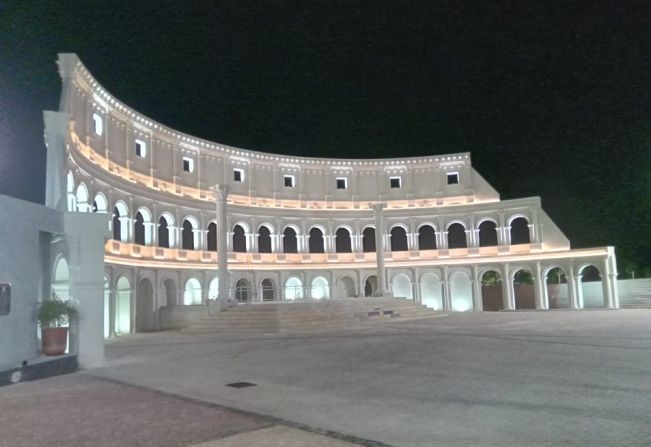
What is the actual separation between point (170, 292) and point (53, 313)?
88.3ft

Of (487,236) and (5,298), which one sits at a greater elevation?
(487,236)

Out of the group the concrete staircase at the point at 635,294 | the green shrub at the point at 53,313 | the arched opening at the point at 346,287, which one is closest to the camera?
the green shrub at the point at 53,313

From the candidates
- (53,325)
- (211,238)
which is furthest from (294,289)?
(53,325)

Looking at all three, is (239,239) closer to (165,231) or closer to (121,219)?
(165,231)

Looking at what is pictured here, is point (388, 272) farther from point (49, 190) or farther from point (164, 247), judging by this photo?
point (49, 190)

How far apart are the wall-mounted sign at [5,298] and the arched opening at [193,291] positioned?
2872cm

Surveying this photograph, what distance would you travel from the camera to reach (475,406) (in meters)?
9.71

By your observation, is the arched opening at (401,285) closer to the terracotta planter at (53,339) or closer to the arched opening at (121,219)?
the arched opening at (121,219)

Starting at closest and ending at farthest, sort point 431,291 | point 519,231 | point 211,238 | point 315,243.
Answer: point 211,238, point 431,291, point 519,231, point 315,243

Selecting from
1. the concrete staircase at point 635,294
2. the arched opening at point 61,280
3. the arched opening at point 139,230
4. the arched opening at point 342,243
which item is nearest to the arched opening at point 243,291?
the arched opening at point 139,230

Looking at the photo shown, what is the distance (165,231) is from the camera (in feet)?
142

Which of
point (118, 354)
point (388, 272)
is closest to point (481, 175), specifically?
point (388, 272)

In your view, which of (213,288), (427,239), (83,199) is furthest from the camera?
(427,239)

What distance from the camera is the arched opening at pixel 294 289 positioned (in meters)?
50.8
